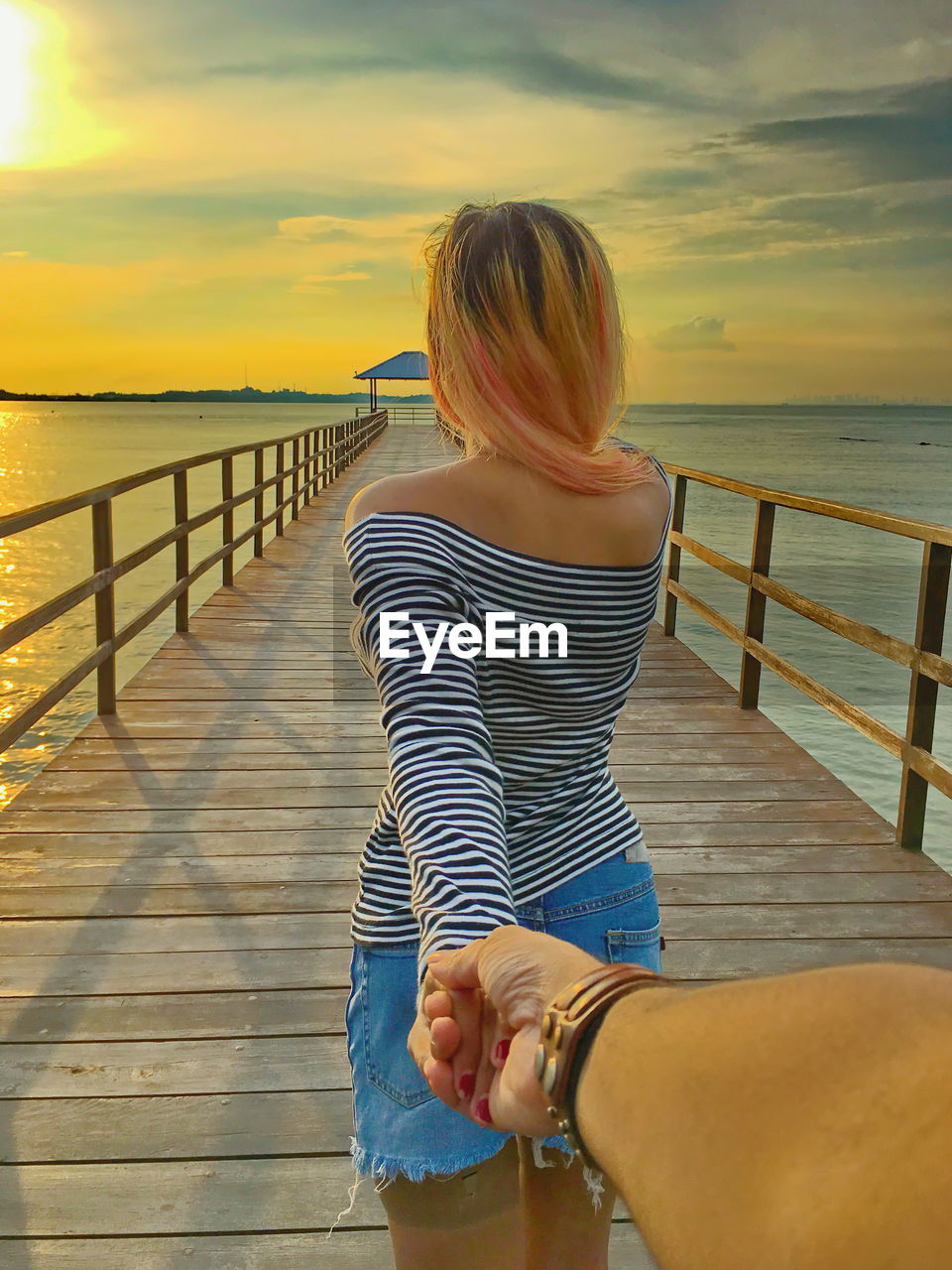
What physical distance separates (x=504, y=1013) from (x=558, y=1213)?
2.00 feet

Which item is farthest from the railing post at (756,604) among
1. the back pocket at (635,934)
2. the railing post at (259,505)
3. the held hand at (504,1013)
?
the railing post at (259,505)

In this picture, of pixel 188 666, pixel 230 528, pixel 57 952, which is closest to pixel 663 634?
pixel 188 666

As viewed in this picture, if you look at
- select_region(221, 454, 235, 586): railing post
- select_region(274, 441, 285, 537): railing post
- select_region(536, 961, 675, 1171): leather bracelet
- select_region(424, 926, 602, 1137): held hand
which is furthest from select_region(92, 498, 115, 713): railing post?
select_region(274, 441, 285, 537): railing post

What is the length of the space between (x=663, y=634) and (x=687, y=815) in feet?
10.3

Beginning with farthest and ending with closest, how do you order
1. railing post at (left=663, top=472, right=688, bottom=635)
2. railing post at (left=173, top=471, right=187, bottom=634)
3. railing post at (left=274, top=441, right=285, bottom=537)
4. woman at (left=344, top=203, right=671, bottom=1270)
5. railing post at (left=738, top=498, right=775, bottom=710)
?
railing post at (left=274, top=441, right=285, bottom=537) → railing post at (left=663, top=472, right=688, bottom=635) → railing post at (left=173, top=471, right=187, bottom=634) → railing post at (left=738, top=498, right=775, bottom=710) → woman at (left=344, top=203, right=671, bottom=1270)

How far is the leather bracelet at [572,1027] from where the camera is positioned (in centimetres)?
54

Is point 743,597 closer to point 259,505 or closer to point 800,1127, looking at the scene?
point 259,505

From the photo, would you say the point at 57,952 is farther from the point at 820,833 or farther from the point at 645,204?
the point at 645,204

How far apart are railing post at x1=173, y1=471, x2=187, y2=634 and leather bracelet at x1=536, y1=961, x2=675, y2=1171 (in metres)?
5.73

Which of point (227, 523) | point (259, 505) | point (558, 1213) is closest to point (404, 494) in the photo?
point (558, 1213)

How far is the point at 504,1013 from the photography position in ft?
2.24

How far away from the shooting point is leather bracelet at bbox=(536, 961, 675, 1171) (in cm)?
54

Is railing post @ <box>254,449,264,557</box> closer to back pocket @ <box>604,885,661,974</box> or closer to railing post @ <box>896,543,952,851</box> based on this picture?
railing post @ <box>896,543,952,851</box>

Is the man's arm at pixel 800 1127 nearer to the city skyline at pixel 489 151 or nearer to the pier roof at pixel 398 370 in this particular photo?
the city skyline at pixel 489 151
